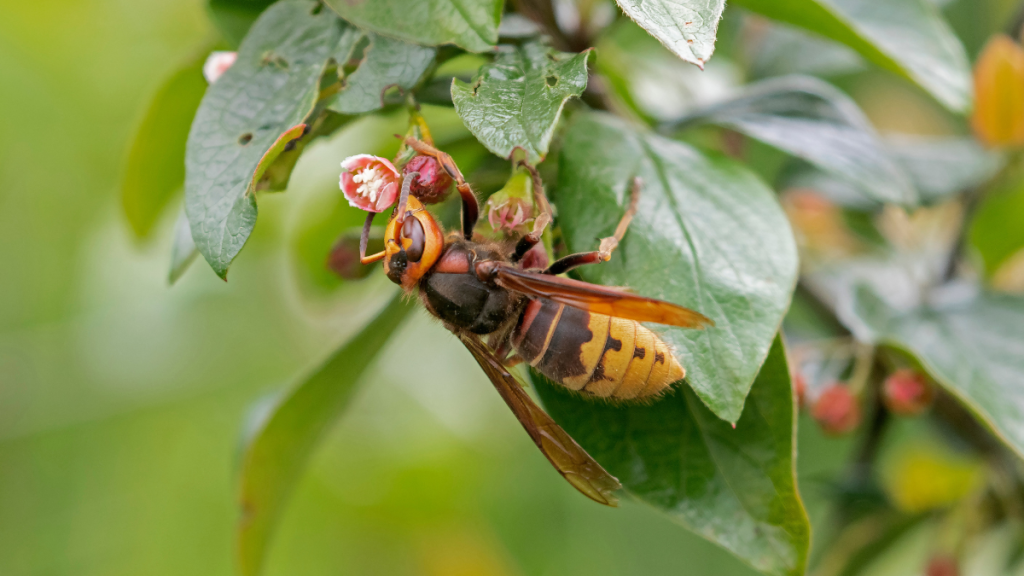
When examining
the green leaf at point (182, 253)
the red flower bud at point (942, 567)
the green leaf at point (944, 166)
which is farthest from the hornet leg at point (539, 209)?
the red flower bud at point (942, 567)

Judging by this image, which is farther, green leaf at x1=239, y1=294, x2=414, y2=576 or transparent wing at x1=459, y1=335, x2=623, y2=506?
green leaf at x1=239, y1=294, x2=414, y2=576

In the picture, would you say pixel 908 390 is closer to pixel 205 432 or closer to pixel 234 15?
pixel 234 15

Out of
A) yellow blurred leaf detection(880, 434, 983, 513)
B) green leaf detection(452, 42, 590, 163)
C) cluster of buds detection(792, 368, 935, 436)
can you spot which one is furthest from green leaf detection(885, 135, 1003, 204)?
green leaf detection(452, 42, 590, 163)

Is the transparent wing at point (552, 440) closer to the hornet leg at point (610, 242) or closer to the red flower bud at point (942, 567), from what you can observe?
the hornet leg at point (610, 242)

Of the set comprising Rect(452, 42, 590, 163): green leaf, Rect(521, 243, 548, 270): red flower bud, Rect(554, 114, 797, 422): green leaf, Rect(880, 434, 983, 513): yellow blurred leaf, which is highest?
Rect(452, 42, 590, 163): green leaf

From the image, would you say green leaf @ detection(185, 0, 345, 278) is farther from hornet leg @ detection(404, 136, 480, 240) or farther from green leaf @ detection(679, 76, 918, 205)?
green leaf @ detection(679, 76, 918, 205)

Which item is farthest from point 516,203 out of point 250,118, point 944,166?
point 944,166
